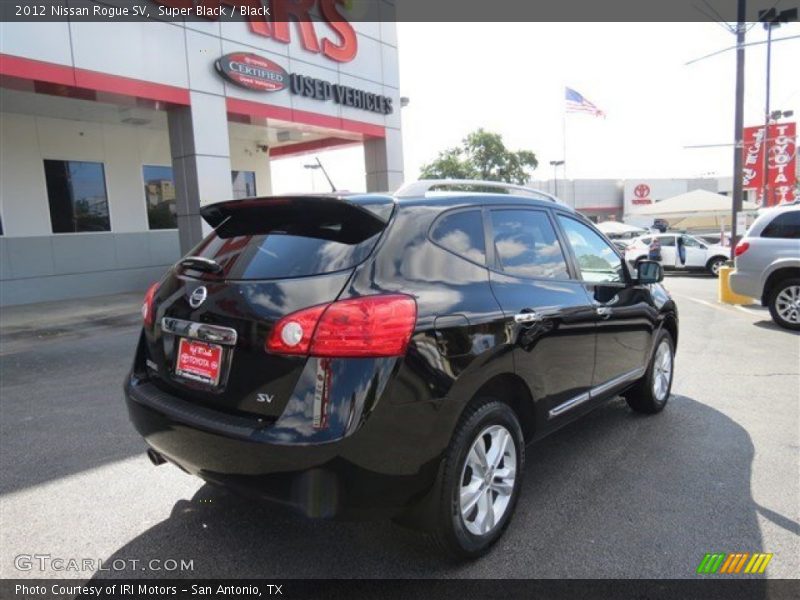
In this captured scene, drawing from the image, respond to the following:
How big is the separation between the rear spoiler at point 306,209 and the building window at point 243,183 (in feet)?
50.2

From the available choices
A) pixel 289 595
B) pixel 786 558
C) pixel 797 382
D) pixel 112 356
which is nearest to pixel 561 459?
pixel 786 558

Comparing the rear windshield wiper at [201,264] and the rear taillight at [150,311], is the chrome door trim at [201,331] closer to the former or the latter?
the rear taillight at [150,311]

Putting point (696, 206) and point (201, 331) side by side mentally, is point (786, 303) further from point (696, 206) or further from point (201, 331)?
point (696, 206)

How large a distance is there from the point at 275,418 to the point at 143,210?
1475cm

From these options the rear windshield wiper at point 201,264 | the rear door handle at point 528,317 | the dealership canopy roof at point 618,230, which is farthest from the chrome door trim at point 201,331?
the dealership canopy roof at point 618,230

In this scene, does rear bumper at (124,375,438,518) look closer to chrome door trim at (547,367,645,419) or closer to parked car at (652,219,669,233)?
chrome door trim at (547,367,645,419)

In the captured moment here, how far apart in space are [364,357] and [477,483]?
964mm

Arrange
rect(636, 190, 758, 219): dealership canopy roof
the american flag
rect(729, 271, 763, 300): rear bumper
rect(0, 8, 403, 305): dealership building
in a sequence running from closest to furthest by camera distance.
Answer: rect(729, 271, 763, 300): rear bumper < rect(0, 8, 403, 305): dealership building < rect(636, 190, 758, 219): dealership canopy roof < the american flag

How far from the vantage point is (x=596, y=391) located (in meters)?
3.83

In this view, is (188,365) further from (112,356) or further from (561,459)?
(112,356)

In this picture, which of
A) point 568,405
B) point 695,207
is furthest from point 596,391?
point 695,207

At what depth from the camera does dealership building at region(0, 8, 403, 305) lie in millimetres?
9953

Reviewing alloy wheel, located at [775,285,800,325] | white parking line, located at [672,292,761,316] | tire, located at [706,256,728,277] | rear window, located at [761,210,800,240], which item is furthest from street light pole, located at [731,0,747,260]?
tire, located at [706,256,728,277]

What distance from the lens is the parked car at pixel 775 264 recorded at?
853 cm
